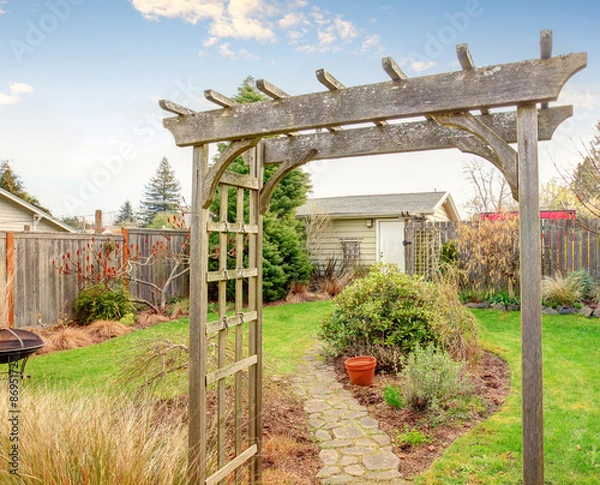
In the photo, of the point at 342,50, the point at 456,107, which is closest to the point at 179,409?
the point at 456,107

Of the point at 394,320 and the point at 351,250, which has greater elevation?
the point at 351,250

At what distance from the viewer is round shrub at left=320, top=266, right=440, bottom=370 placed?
17.5 feet

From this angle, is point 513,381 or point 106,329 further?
point 106,329

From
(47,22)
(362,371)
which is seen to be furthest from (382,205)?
(47,22)

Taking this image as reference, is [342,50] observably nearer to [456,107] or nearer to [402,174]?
[456,107]

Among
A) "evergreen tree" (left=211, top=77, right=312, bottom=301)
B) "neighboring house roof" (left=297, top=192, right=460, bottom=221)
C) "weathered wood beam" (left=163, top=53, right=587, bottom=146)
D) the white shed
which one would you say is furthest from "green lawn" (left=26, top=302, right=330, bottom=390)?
"neighboring house roof" (left=297, top=192, right=460, bottom=221)

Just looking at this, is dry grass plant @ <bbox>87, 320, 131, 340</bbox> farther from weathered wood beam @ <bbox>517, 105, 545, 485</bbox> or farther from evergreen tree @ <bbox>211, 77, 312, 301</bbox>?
weathered wood beam @ <bbox>517, 105, 545, 485</bbox>

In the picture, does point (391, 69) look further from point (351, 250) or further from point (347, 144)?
point (351, 250)

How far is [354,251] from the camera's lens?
46.7 feet

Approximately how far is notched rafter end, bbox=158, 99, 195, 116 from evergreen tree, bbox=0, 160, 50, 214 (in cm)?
2385

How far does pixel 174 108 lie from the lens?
2.69 m

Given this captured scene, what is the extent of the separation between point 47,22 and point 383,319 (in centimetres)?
600

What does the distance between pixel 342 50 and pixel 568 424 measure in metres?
6.53

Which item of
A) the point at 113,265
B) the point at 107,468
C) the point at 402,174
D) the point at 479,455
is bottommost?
the point at 479,455
